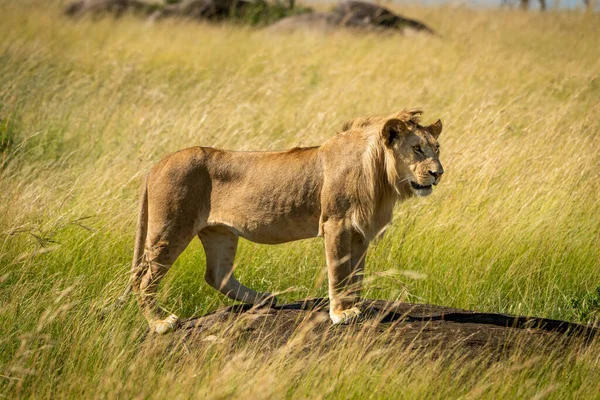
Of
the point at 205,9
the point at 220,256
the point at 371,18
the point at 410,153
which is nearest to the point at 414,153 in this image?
the point at 410,153

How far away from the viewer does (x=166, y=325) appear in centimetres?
460

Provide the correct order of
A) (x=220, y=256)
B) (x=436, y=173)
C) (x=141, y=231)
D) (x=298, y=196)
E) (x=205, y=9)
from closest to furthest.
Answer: (x=436, y=173)
(x=298, y=196)
(x=141, y=231)
(x=220, y=256)
(x=205, y=9)

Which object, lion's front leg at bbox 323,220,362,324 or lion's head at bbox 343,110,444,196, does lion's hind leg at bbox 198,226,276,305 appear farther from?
lion's head at bbox 343,110,444,196

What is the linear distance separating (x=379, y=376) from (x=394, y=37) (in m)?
11.4

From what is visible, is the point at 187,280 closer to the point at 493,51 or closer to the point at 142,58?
the point at 142,58

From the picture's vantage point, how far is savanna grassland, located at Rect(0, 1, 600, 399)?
3908 mm

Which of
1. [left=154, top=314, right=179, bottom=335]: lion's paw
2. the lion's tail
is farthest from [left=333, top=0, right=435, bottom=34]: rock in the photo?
[left=154, top=314, right=179, bottom=335]: lion's paw

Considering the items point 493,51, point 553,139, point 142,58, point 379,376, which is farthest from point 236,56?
point 379,376

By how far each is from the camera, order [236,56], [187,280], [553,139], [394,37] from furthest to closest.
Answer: [394,37] < [236,56] < [553,139] < [187,280]

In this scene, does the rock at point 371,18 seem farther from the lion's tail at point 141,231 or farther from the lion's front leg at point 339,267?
the lion's front leg at point 339,267

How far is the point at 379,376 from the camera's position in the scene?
3816 mm

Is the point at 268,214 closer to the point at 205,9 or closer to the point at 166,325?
the point at 166,325

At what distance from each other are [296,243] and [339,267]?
1.60m

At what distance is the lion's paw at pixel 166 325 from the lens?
457cm
